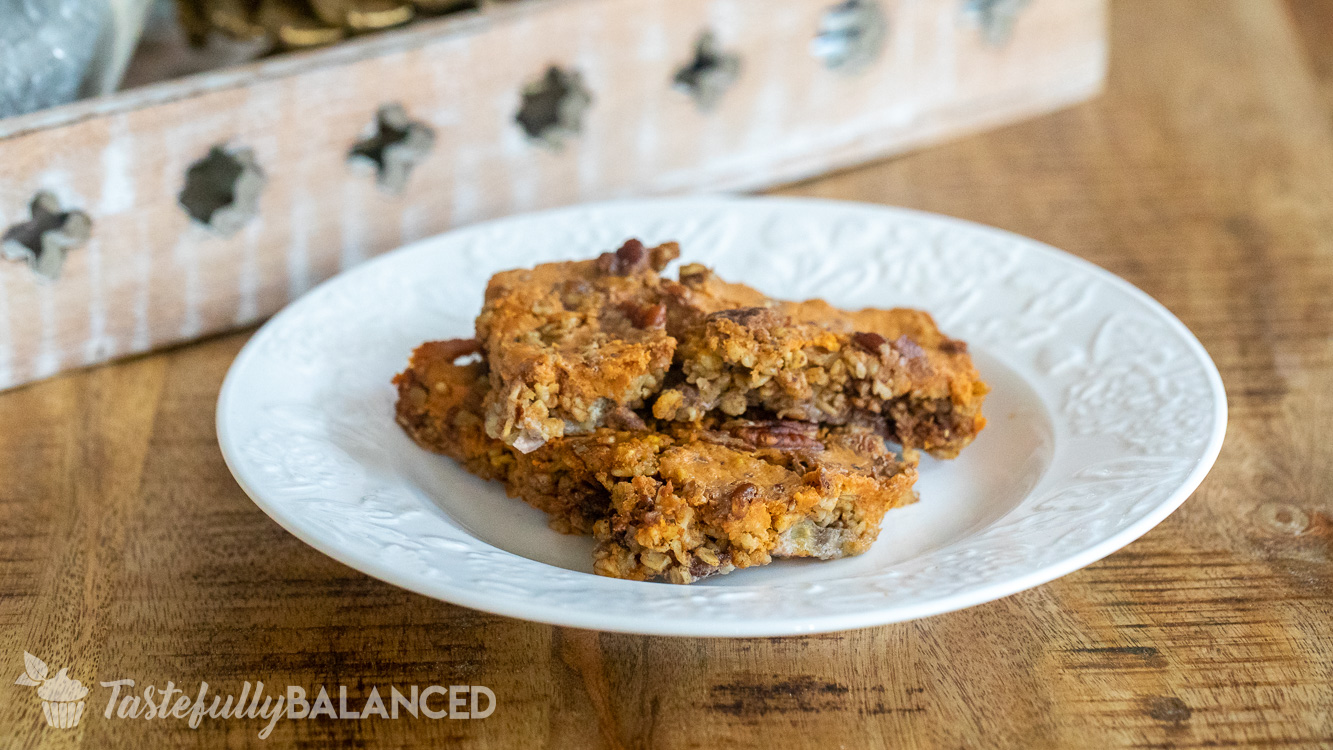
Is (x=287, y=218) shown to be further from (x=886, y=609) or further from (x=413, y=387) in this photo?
(x=886, y=609)

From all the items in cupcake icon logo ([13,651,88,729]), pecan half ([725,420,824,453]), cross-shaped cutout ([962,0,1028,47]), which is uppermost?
pecan half ([725,420,824,453])

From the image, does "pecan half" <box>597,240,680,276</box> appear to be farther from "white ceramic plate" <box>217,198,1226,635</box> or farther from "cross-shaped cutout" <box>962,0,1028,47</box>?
"cross-shaped cutout" <box>962,0,1028,47</box>

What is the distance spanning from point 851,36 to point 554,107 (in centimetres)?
68

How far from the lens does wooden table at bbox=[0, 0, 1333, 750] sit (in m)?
1.23

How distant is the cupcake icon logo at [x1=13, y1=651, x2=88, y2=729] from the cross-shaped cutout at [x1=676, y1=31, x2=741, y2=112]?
151 cm

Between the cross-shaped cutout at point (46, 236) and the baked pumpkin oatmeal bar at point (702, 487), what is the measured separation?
2.44ft

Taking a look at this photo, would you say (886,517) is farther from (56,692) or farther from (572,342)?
(56,692)

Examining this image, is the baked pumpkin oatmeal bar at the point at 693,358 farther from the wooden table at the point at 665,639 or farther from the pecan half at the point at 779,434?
the wooden table at the point at 665,639

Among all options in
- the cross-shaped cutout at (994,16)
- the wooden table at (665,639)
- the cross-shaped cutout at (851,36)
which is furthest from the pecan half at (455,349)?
the cross-shaped cutout at (994,16)

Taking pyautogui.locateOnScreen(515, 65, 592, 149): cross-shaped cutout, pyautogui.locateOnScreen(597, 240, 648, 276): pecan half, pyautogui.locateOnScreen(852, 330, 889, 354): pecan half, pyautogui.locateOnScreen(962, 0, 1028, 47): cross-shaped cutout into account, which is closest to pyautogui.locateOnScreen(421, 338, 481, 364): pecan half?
pyautogui.locateOnScreen(597, 240, 648, 276): pecan half

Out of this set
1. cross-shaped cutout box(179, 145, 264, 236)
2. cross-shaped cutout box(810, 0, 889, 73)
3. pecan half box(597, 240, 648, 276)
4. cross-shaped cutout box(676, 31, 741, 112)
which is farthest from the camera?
cross-shaped cutout box(810, 0, 889, 73)

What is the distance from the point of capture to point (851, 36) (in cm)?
246

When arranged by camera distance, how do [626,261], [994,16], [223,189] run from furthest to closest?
[994,16]
[223,189]
[626,261]

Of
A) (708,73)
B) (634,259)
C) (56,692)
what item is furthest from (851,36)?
(56,692)
